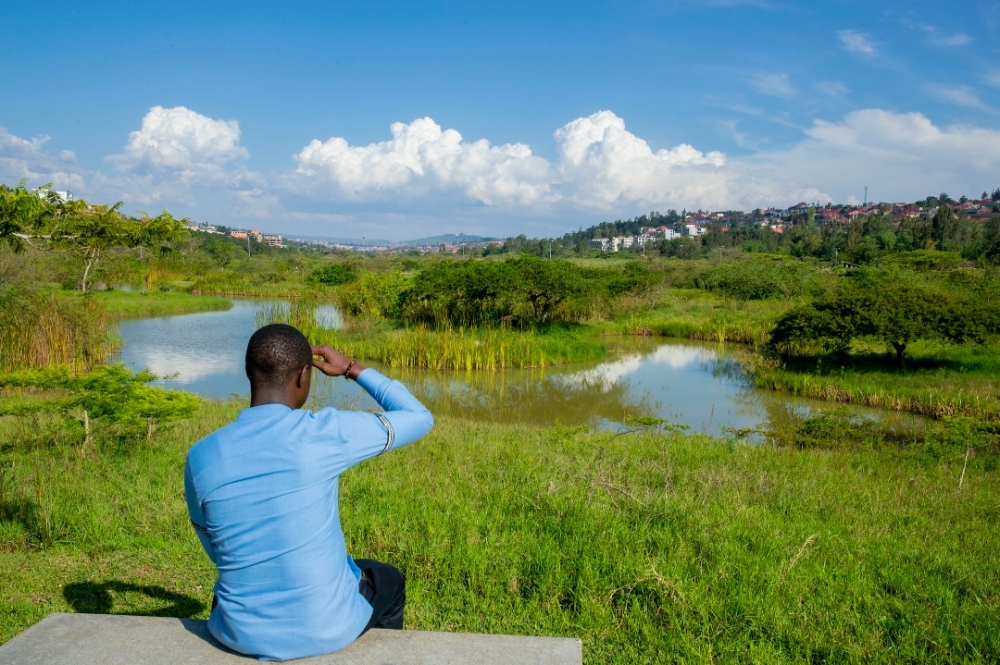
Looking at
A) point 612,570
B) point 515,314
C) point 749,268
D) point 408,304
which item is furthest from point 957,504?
point 749,268

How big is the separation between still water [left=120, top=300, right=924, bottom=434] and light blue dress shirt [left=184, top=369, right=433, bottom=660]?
6.80 meters

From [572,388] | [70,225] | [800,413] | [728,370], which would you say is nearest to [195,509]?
[70,225]

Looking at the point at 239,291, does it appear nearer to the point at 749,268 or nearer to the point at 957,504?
the point at 749,268

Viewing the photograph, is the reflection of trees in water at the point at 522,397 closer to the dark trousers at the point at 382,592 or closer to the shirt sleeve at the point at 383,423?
the dark trousers at the point at 382,592

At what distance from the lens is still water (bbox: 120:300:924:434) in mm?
10336

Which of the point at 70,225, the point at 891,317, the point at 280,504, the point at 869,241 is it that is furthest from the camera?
the point at 869,241

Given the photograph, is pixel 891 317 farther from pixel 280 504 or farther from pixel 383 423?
pixel 280 504

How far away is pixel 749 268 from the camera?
2770cm

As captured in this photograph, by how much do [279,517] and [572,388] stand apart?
36.1 ft

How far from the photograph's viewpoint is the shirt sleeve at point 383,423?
6.04ft

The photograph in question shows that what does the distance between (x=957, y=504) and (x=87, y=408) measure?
6108mm

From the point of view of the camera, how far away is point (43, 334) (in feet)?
→ 34.0

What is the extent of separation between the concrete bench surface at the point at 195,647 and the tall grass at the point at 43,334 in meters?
8.82

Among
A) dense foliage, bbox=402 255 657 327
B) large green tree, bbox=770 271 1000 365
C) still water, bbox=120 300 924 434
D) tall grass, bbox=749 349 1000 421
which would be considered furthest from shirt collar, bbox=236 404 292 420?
dense foliage, bbox=402 255 657 327
